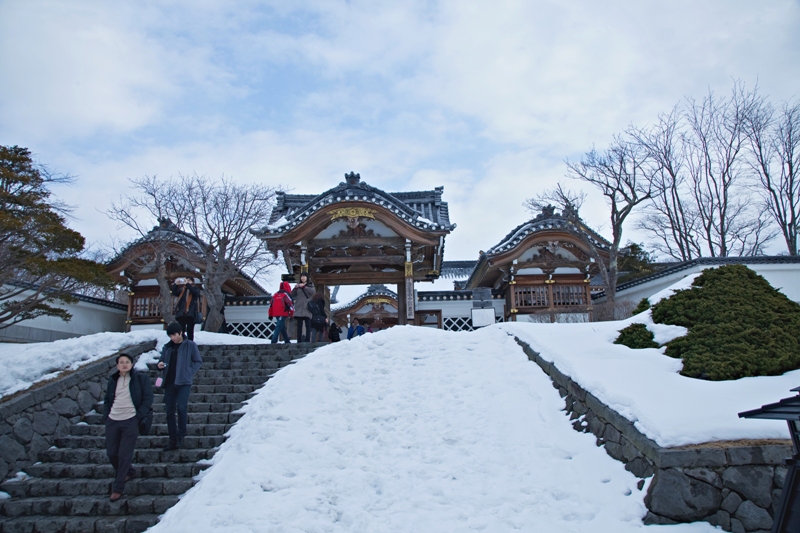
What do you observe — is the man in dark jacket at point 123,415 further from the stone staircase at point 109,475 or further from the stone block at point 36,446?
the stone block at point 36,446

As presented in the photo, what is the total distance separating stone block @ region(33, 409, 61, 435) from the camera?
21.7 feet

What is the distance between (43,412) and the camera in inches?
267

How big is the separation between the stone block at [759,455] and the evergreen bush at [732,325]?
1.30m

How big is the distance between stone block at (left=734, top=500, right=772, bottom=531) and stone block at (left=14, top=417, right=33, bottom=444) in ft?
26.1

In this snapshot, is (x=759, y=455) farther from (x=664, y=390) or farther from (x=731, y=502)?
(x=664, y=390)

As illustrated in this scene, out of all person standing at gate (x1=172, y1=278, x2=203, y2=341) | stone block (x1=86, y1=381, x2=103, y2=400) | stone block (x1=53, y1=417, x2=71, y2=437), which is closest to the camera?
stone block (x1=53, y1=417, x2=71, y2=437)

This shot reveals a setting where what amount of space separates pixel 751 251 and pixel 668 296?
56.8 feet

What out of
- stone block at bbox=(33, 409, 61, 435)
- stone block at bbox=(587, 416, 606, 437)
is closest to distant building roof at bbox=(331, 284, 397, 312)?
stone block at bbox=(33, 409, 61, 435)

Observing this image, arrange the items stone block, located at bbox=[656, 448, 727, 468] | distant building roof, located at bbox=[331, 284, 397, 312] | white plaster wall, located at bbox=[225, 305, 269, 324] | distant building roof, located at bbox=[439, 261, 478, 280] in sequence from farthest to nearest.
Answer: distant building roof, located at bbox=[439, 261, 478, 280]
distant building roof, located at bbox=[331, 284, 397, 312]
white plaster wall, located at bbox=[225, 305, 269, 324]
stone block, located at bbox=[656, 448, 727, 468]

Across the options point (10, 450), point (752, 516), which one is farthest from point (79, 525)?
point (752, 516)

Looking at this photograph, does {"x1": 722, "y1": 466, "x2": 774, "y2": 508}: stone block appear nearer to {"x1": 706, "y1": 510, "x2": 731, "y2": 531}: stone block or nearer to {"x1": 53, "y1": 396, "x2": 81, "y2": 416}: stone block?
{"x1": 706, "y1": 510, "x2": 731, "y2": 531}: stone block

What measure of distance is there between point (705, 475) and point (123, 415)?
5804mm

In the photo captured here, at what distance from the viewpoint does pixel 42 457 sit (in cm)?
636

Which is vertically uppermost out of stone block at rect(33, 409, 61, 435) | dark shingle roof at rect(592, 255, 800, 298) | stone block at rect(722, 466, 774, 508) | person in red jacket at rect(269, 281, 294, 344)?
dark shingle roof at rect(592, 255, 800, 298)
